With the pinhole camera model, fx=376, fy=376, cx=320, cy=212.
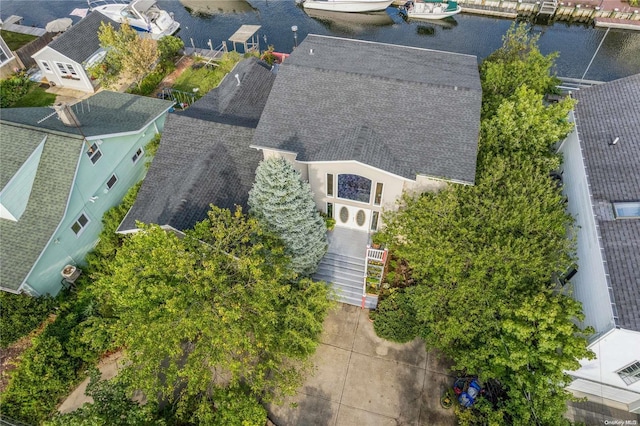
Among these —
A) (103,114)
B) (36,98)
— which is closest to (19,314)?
(103,114)

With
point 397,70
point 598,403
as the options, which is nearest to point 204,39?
point 397,70

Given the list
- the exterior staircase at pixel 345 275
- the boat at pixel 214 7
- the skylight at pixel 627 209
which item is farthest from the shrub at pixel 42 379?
the boat at pixel 214 7

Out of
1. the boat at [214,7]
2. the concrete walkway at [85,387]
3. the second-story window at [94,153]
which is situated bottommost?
the concrete walkway at [85,387]

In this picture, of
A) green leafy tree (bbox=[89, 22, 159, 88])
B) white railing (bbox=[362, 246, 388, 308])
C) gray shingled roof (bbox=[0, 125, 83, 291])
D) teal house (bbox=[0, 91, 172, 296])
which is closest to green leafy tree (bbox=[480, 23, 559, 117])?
white railing (bbox=[362, 246, 388, 308])

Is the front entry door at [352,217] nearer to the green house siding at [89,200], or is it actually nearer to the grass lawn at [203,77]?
the green house siding at [89,200]

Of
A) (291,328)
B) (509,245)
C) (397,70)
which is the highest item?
(397,70)

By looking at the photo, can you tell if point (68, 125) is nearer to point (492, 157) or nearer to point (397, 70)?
point (397, 70)

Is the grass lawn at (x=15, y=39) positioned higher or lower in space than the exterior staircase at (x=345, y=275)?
higher

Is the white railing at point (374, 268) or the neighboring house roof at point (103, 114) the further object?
the neighboring house roof at point (103, 114)
